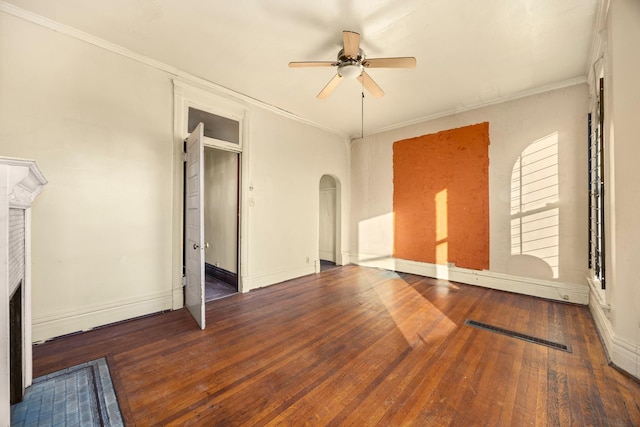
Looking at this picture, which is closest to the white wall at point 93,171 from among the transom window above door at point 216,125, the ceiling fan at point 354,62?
the transom window above door at point 216,125

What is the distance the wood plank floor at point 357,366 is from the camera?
5.51ft

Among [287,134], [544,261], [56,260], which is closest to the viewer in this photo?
[56,260]

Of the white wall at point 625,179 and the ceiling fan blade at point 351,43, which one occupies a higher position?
the ceiling fan blade at point 351,43

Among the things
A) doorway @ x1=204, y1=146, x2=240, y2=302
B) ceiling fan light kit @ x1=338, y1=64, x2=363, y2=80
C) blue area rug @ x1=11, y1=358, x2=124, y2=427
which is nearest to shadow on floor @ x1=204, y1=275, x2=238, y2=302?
doorway @ x1=204, y1=146, x2=240, y2=302

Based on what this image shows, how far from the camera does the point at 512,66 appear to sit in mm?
3352

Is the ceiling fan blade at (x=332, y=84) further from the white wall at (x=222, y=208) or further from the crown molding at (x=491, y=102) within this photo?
the crown molding at (x=491, y=102)

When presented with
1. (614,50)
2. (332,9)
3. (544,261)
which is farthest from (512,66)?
(544,261)

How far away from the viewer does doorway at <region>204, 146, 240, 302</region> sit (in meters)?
4.37

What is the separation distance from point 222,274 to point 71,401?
10.4ft

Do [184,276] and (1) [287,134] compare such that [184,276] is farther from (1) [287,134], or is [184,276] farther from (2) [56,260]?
(1) [287,134]

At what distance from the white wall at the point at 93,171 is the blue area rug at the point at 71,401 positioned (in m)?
0.93

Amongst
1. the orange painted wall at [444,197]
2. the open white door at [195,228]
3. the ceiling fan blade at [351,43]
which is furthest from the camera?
the orange painted wall at [444,197]

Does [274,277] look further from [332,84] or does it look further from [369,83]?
[369,83]

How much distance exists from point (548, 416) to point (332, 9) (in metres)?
3.59
